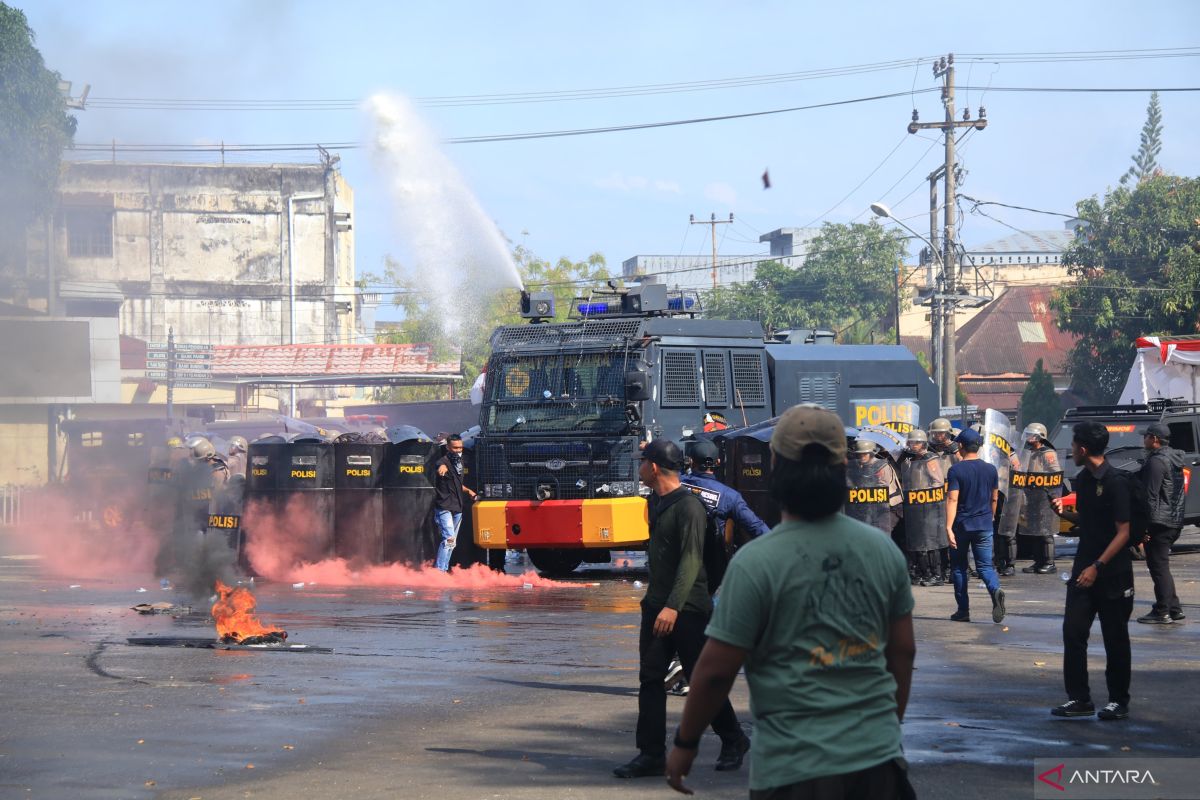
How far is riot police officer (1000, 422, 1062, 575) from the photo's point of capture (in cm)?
1884

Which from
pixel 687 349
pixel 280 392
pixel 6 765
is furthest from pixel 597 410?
pixel 280 392

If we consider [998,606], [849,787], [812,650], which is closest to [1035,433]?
[998,606]

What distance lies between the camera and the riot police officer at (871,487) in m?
16.8

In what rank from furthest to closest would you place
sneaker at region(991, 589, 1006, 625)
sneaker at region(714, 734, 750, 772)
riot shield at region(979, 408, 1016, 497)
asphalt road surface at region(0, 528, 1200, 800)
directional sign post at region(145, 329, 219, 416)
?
directional sign post at region(145, 329, 219, 416) < riot shield at region(979, 408, 1016, 497) < sneaker at region(991, 589, 1006, 625) < sneaker at region(714, 734, 750, 772) < asphalt road surface at region(0, 528, 1200, 800)

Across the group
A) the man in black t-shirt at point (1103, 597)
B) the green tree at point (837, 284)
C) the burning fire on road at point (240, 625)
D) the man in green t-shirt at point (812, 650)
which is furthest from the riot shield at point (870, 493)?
the green tree at point (837, 284)

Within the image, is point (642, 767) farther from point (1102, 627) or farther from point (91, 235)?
point (91, 235)

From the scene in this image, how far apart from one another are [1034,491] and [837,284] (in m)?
52.4

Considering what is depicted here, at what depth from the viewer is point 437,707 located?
9406 mm

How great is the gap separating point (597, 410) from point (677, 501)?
31.8 feet

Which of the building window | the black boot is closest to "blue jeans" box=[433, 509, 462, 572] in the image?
the black boot

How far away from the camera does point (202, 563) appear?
15938mm

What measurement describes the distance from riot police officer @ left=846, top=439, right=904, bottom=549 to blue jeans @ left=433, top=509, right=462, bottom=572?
5.07 metres

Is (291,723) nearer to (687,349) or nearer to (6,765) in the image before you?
(6,765)

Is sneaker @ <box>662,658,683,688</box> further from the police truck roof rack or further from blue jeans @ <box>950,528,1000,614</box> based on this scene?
the police truck roof rack
